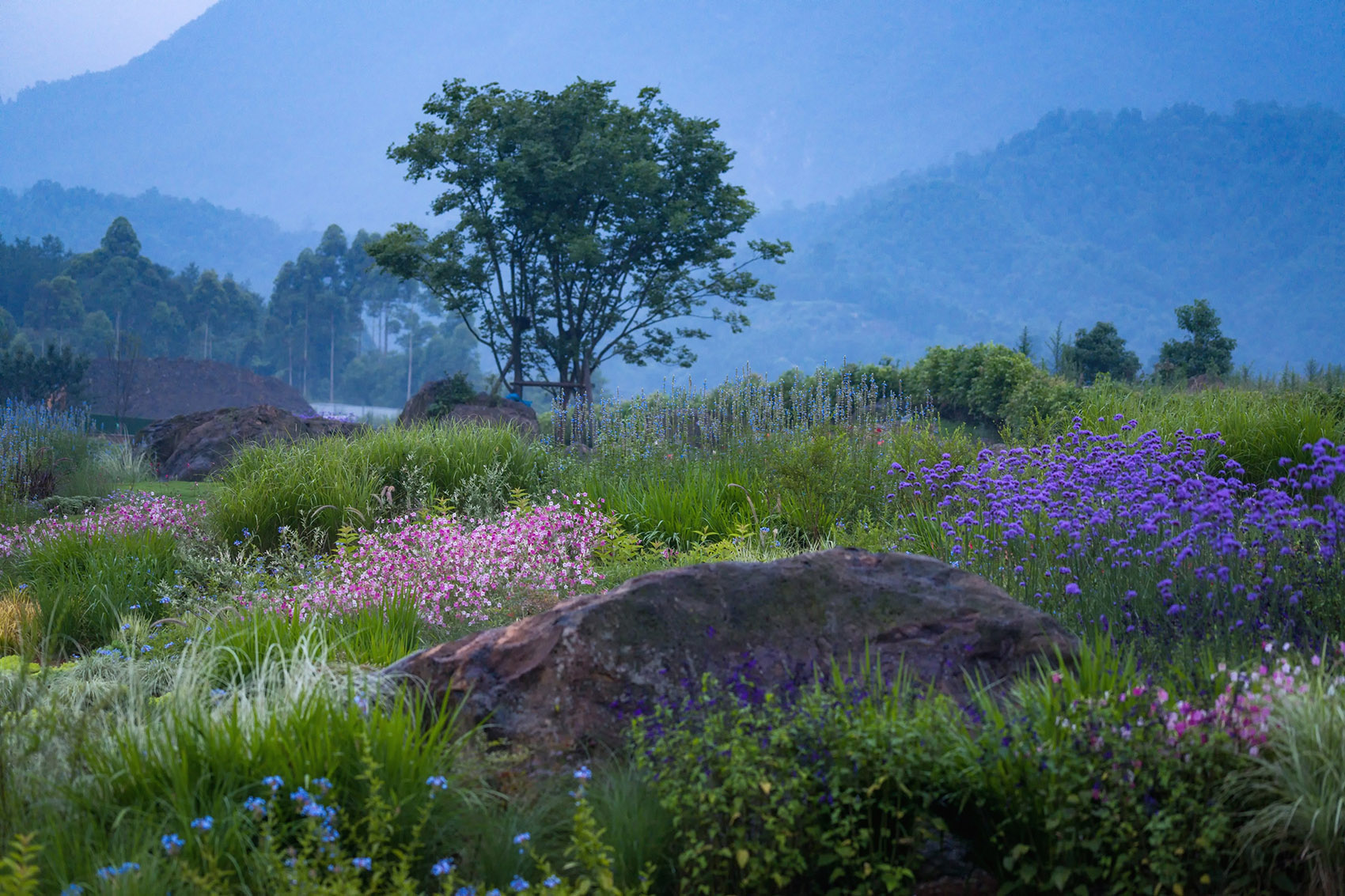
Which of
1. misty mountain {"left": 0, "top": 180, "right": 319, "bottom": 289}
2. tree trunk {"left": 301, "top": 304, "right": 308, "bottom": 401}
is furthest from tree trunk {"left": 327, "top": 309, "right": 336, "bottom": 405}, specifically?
misty mountain {"left": 0, "top": 180, "right": 319, "bottom": 289}

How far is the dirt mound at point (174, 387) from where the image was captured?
47031 millimetres

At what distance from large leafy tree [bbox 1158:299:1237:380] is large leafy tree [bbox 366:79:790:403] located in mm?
12021

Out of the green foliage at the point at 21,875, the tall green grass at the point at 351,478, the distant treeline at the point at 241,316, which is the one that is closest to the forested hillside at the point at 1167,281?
the distant treeline at the point at 241,316

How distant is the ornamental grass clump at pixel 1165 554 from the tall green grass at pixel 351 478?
495cm

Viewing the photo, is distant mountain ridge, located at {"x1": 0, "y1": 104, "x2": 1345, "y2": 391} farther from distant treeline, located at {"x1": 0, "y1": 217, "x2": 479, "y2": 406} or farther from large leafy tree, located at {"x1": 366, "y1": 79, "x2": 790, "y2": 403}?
large leafy tree, located at {"x1": 366, "y1": 79, "x2": 790, "y2": 403}

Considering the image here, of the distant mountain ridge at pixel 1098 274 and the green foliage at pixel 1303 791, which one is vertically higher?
the distant mountain ridge at pixel 1098 274

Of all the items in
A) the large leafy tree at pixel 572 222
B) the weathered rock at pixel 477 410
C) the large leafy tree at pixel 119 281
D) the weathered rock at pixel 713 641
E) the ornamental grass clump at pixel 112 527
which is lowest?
the ornamental grass clump at pixel 112 527

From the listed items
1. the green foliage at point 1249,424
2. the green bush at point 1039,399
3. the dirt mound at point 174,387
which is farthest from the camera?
the dirt mound at point 174,387

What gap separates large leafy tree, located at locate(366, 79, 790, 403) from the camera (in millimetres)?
21688

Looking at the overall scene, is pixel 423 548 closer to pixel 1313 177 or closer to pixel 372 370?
pixel 372 370

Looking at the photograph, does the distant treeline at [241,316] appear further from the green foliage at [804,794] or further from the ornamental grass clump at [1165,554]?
the green foliage at [804,794]

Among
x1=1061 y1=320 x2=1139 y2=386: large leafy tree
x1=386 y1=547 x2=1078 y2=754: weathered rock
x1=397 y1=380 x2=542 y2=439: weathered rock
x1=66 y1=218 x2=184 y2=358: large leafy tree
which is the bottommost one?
x1=386 y1=547 x2=1078 y2=754: weathered rock

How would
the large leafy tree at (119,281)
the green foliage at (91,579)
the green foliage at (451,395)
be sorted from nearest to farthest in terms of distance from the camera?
the green foliage at (91,579), the green foliage at (451,395), the large leafy tree at (119,281)

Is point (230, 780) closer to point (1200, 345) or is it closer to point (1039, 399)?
point (1039, 399)
